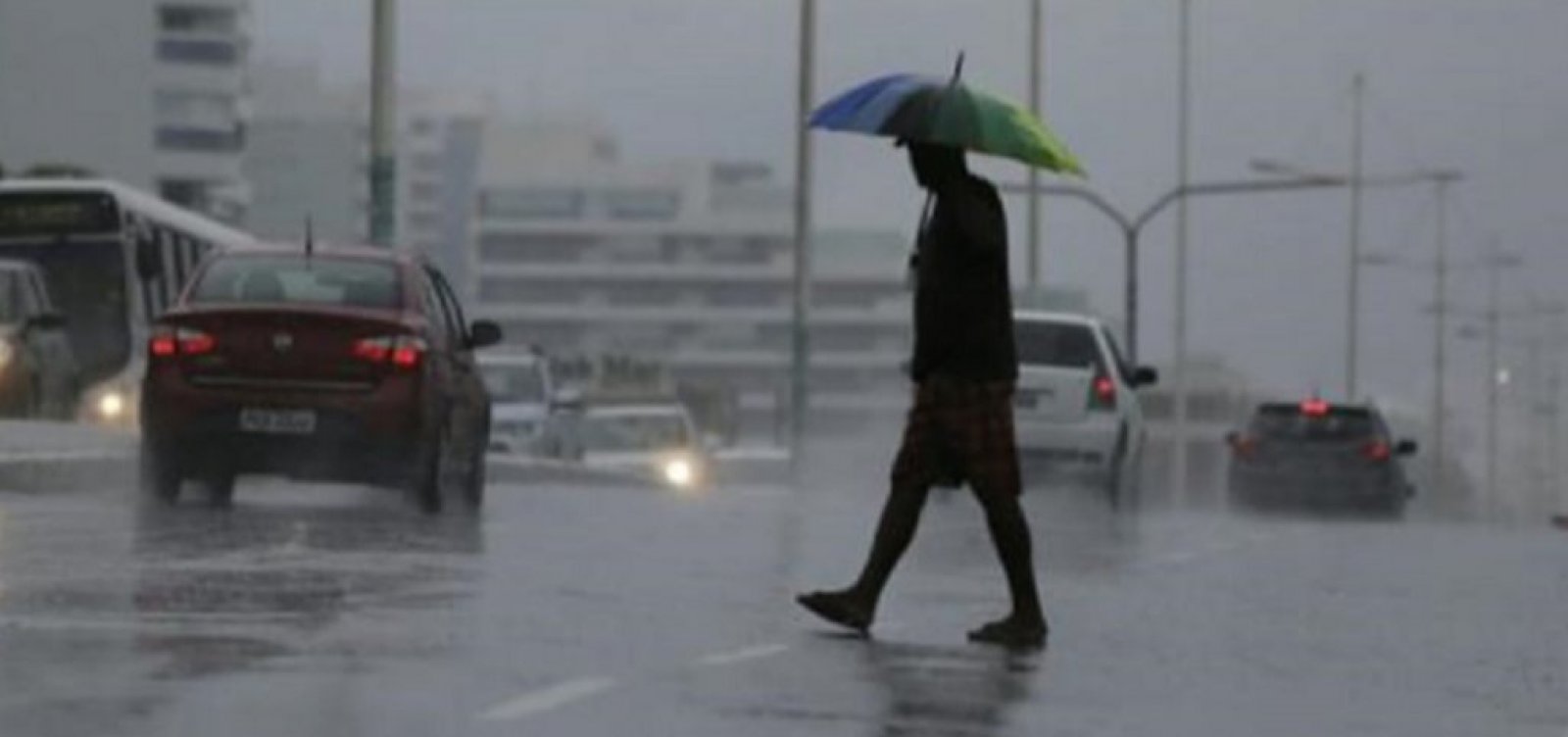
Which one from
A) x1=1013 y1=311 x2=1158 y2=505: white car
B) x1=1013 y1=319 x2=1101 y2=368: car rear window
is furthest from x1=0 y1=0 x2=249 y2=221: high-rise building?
x1=1013 y1=311 x2=1158 y2=505: white car

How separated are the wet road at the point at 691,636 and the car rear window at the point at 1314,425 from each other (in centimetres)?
2675

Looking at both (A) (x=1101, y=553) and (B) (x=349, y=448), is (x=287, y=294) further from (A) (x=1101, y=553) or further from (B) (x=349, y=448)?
(A) (x=1101, y=553)

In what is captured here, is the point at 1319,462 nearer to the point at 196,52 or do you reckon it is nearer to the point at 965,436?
the point at 965,436

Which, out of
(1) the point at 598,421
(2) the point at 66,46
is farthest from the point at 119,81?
(1) the point at 598,421

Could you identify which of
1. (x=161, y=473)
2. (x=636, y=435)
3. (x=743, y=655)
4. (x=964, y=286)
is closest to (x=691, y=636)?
(x=743, y=655)

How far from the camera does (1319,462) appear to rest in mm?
51281

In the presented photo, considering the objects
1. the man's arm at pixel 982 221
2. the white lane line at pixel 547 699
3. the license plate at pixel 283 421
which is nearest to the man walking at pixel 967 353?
the man's arm at pixel 982 221

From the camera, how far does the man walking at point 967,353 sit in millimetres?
15484

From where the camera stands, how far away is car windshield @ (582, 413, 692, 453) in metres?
77.1

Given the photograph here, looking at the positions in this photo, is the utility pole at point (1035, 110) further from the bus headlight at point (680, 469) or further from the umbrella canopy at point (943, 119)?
the umbrella canopy at point (943, 119)

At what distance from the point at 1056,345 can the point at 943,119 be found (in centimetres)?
2601

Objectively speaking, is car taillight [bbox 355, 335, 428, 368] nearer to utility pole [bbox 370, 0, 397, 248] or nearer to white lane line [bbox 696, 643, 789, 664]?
white lane line [bbox 696, 643, 789, 664]

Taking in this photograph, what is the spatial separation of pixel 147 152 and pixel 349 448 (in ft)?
474

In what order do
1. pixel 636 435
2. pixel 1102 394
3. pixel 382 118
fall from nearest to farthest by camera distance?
pixel 1102 394
pixel 382 118
pixel 636 435
